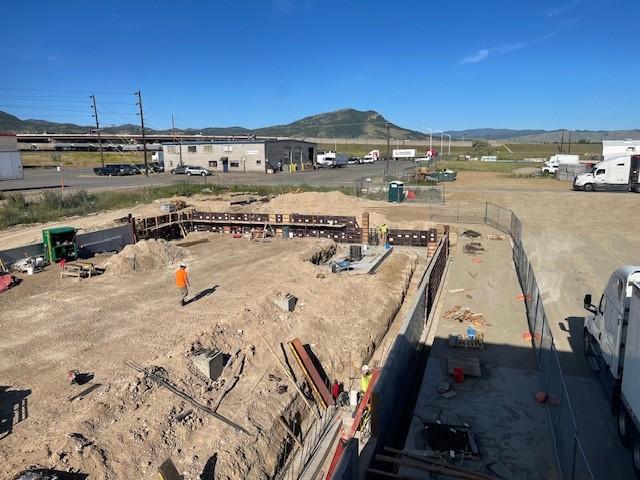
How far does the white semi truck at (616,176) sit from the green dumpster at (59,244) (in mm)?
42864

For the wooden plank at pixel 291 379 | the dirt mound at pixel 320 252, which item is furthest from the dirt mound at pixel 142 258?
the wooden plank at pixel 291 379

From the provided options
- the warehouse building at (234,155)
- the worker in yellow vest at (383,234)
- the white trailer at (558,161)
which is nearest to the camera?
the worker in yellow vest at (383,234)

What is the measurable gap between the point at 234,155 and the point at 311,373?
63.5m

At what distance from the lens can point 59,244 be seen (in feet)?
70.1

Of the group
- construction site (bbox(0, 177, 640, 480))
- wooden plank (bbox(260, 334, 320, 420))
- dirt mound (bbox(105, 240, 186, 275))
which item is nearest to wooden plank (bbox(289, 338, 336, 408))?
construction site (bbox(0, 177, 640, 480))

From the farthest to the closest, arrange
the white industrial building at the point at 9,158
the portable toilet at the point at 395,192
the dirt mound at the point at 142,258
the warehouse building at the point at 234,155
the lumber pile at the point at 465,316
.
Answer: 1. the warehouse building at the point at 234,155
2. the white industrial building at the point at 9,158
3. the portable toilet at the point at 395,192
4. the dirt mound at the point at 142,258
5. the lumber pile at the point at 465,316

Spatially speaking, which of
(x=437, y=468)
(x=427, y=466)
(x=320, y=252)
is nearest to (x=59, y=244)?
(x=320, y=252)

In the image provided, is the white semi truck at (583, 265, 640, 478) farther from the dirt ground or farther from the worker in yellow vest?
the worker in yellow vest

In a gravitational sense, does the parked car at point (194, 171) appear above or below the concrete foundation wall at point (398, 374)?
above

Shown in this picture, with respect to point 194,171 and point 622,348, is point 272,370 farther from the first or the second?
point 194,171

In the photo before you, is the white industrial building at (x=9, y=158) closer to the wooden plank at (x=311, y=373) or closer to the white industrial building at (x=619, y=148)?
the wooden plank at (x=311, y=373)

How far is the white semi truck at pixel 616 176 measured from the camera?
42.4m

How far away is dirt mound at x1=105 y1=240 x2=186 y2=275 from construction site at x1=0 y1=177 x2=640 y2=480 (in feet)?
0.21

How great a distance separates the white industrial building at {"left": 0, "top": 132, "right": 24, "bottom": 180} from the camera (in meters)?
47.3
